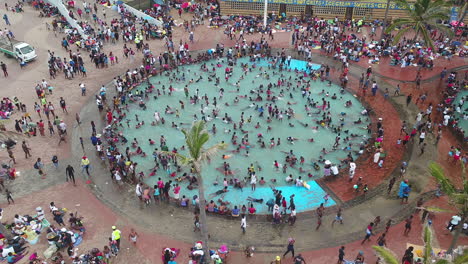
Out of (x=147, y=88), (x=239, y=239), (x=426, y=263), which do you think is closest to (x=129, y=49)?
(x=147, y=88)

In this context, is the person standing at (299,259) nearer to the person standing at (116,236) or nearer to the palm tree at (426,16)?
the person standing at (116,236)

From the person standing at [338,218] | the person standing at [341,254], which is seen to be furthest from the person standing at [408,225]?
the person standing at [341,254]

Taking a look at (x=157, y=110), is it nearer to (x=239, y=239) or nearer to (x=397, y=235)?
(x=239, y=239)

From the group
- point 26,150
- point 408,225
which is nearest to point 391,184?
point 408,225

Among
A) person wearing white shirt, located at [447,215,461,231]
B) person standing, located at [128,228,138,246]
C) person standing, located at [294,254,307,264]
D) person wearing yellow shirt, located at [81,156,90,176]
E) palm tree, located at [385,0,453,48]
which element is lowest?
person standing, located at [128,228,138,246]

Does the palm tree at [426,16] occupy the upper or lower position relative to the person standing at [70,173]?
upper

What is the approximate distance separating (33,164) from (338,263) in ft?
70.1

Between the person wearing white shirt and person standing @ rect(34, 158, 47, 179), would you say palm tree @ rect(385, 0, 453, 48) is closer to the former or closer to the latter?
the person wearing white shirt

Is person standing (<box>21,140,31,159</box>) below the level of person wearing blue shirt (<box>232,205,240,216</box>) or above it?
above

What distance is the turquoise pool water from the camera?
26.5m

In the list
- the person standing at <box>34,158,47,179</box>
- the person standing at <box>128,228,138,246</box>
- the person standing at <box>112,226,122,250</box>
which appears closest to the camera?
the person standing at <box>112,226,122,250</box>

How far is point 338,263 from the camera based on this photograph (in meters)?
20.8

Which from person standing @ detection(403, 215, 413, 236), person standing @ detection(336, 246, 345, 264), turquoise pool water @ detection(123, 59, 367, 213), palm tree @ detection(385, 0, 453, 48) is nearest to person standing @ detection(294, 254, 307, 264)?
person standing @ detection(336, 246, 345, 264)

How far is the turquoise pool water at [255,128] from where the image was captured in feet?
86.8
